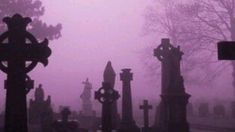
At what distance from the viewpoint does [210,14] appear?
33156 millimetres

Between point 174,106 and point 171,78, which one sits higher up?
point 171,78

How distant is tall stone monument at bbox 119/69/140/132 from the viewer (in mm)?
17469

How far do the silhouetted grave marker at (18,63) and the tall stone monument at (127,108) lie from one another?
1005 cm

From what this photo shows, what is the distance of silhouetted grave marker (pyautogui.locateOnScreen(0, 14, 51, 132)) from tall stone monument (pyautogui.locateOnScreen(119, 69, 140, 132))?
1005 centimetres

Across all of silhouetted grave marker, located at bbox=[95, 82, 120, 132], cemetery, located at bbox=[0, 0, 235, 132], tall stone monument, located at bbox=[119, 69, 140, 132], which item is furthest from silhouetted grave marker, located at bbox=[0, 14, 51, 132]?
tall stone monument, located at bbox=[119, 69, 140, 132]

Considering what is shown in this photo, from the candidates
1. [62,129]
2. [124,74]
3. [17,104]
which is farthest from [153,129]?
[17,104]

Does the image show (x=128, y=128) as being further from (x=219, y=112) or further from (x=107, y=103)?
(x=219, y=112)

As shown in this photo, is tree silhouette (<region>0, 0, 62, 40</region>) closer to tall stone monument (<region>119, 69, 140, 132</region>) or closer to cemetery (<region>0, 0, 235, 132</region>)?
cemetery (<region>0, 0, 235, 132</region>)

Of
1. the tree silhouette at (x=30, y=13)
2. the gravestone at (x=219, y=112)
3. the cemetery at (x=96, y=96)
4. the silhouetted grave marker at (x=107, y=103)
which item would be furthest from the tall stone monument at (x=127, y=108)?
the tree silhouette at (x=30, y=13)

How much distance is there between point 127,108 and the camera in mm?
18125

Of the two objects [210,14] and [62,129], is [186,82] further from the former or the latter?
[62,129]

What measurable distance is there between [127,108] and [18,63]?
11021mm

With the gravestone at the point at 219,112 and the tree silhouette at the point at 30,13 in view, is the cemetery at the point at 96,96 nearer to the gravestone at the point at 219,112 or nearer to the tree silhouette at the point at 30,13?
the gravestone at the point at 219,112

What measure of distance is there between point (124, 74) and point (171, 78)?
321 cm
